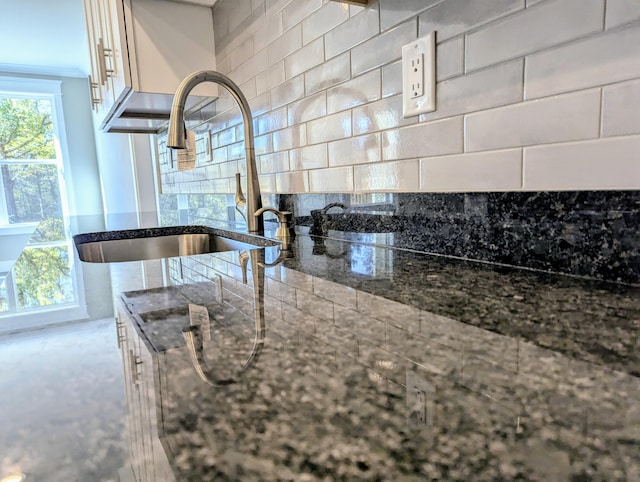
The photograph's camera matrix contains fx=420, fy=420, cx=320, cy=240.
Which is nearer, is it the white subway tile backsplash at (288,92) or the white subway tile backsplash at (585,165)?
the white subway tile backsplash at (585,165)

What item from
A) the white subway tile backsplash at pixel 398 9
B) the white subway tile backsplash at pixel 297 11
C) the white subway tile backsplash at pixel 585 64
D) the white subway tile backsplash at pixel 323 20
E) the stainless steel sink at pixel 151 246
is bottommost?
the stainless steel sink at pixel 151 246

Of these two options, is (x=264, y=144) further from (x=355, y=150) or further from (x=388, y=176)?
(x=388, y=176)

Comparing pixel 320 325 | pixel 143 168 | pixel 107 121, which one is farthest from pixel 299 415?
pixel 143 168

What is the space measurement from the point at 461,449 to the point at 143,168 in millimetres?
3794

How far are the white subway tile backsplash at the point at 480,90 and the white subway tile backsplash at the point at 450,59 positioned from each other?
0.04ft

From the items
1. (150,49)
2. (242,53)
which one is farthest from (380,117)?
(150,49)

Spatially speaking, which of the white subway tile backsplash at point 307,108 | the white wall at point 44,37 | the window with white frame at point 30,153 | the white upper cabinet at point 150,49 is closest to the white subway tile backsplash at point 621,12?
the white subway tile backsplash at point 307,108

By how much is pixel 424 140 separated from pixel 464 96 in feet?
0.38

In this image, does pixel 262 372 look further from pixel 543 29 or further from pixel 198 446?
pixel 543 29

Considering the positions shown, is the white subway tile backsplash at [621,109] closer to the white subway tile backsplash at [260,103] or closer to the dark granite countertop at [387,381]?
the dark granite countertop at [387,381]

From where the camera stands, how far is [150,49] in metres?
1.67

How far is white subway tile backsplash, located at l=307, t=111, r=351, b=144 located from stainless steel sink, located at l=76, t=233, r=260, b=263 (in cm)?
46

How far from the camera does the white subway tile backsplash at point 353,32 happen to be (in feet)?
3.06

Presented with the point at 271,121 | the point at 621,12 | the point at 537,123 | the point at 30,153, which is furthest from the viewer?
the point at 30,153
